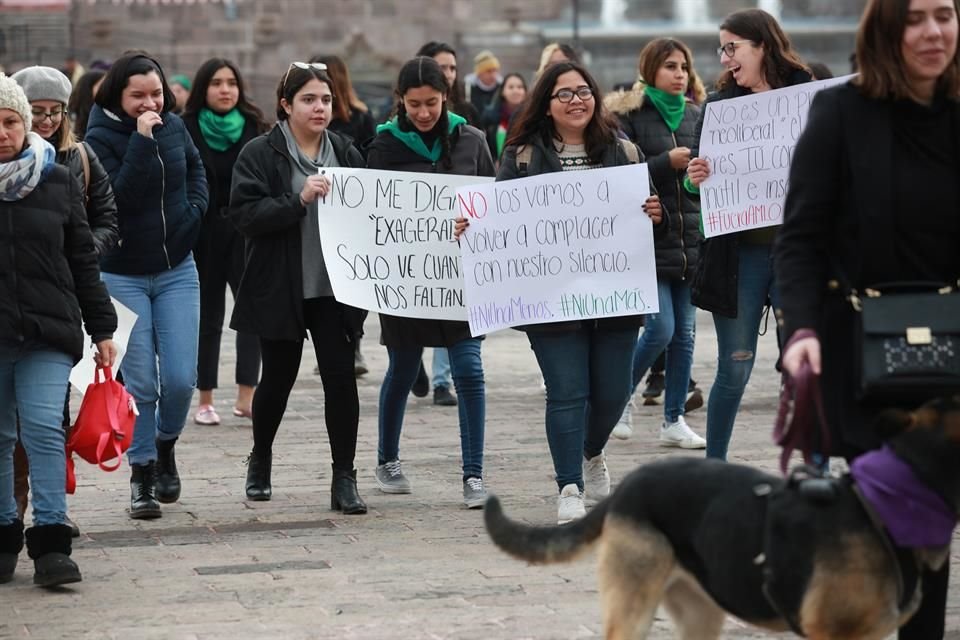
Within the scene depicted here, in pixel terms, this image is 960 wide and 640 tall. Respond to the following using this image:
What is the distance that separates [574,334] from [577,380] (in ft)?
0.65

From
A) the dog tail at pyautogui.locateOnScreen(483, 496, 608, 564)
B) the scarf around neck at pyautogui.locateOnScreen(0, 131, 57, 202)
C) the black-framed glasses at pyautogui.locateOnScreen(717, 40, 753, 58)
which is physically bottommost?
the dog tail at pyautogui.locateOnScreen(483, 496, 608, 564)

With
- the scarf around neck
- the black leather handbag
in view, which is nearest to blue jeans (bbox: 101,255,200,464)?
the scarf around neck

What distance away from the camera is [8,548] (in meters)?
6.63

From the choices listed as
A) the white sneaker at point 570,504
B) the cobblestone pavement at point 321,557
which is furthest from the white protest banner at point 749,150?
the cobblestone pavement at point 321,557

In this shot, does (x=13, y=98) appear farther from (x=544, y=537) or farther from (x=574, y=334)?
(x=544, y=537)

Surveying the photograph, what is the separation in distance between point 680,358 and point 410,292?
6.99ft

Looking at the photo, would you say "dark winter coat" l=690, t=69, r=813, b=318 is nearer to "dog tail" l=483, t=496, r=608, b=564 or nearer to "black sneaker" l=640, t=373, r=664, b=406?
"dog tail" l=483, t=496, r=608, b=564

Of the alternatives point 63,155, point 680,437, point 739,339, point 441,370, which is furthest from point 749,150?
point 441,370

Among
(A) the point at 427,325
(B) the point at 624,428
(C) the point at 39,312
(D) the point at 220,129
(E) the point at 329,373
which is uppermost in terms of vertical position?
(D) the point at 220,129

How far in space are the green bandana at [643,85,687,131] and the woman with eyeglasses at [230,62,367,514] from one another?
214 cm

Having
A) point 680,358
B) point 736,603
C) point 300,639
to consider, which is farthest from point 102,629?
point 680,358

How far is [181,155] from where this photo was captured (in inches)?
319

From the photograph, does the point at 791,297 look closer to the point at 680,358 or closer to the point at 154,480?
the point at 154,480

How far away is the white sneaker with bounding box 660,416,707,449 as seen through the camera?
9477 millimetres
